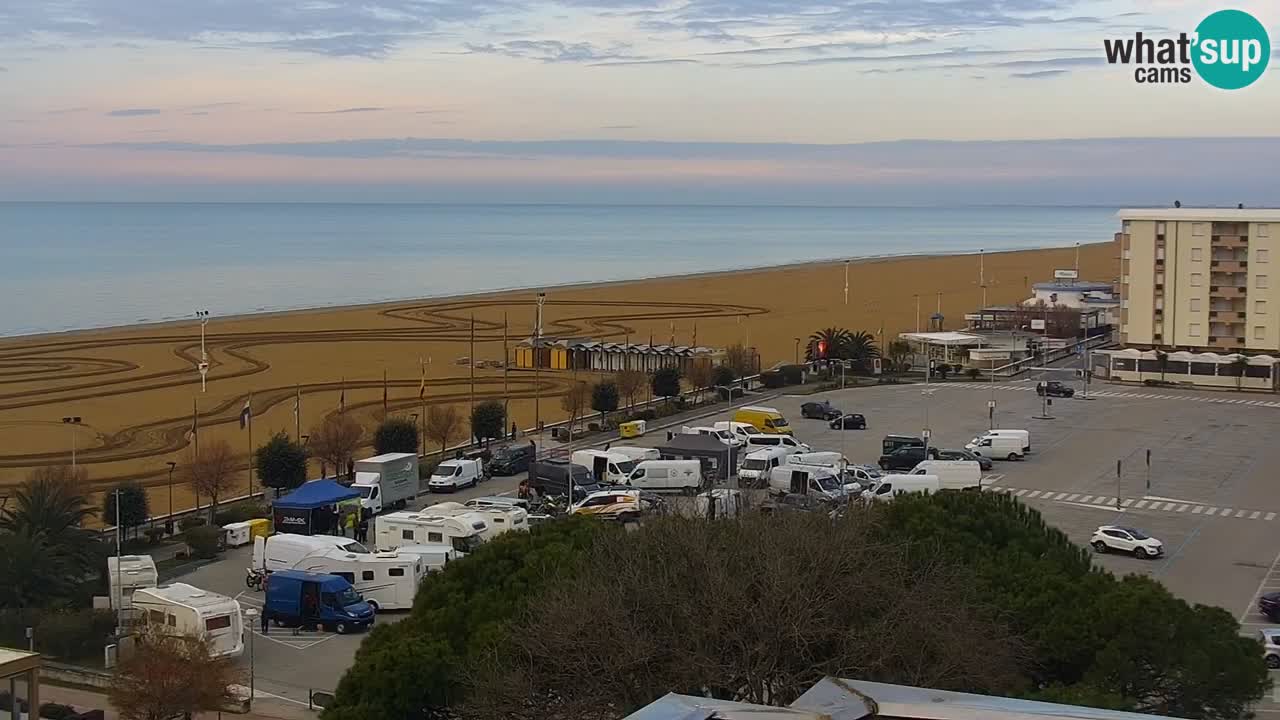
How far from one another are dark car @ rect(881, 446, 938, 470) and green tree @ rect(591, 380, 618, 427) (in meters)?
10.1

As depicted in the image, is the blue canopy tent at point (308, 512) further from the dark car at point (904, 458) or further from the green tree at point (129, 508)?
the dark car at point (904, 458)

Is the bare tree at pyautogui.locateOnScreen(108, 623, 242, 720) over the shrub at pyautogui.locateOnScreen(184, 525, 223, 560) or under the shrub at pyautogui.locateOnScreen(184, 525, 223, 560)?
over

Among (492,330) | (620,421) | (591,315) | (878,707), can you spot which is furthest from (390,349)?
(878,707)

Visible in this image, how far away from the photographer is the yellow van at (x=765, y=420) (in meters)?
38.3

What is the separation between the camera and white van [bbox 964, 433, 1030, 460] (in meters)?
35.5

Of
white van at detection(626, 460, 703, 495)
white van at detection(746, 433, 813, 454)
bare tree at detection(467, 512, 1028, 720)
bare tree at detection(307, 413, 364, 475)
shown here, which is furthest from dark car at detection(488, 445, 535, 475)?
bare tree at detection(467, 512, 1028, 720)

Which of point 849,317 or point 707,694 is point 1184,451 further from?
point 849,317

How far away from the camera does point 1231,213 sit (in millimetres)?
51312

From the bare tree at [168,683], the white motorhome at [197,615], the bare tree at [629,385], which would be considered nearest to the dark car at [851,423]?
the bare tree at [629,385]

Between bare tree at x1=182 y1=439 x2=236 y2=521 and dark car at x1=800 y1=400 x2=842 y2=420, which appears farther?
dark car at x1=800 y1=400 x2=842 y2=420

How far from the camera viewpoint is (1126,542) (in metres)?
25.4

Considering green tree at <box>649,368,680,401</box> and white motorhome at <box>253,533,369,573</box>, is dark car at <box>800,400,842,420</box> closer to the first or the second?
green tree at <box>649,368,680,401</box>

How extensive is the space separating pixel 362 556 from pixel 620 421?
19.2 metres

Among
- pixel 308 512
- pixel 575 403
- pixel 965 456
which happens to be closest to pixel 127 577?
pixel 308 512
